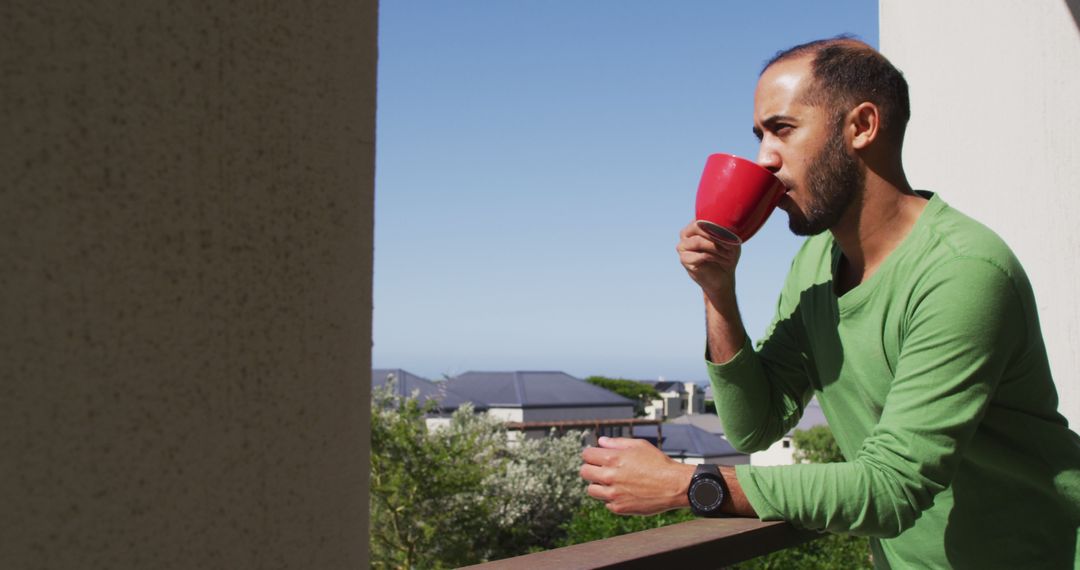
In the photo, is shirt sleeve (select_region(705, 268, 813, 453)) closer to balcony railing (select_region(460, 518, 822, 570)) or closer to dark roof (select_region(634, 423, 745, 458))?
balcony railing (select_region(460, 518, 822, 570))

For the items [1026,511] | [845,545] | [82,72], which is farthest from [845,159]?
[845,545]

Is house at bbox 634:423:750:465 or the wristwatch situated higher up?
the wristwatch

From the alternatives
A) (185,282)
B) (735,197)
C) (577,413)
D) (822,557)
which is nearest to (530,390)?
(577,413)

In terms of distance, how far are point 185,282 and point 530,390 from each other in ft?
127

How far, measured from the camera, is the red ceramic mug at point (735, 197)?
1.44m

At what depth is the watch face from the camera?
1319mm

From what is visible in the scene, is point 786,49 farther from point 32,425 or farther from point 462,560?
point 462,560

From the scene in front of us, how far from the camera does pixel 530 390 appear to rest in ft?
128

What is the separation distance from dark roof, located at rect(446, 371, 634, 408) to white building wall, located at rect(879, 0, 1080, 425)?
3514 centimetres

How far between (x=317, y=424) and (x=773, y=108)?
38.9 inches

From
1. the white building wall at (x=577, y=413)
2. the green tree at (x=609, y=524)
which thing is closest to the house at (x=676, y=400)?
the white building wall at (x=577, y=413)

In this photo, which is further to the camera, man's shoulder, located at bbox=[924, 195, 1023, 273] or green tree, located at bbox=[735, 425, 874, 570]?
green tree, located at bbox=[735, 425, 874, 570]

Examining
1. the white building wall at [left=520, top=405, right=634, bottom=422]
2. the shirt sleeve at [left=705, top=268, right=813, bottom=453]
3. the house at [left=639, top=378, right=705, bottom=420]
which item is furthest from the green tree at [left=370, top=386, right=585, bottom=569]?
the house at [left=639, top=378, right=705, bottom=420]

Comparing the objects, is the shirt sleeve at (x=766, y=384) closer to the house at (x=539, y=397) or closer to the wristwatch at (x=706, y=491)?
the wristwatch at (x=706, y=491)
